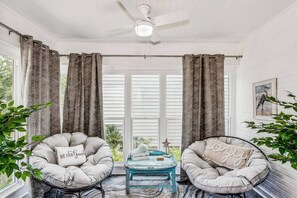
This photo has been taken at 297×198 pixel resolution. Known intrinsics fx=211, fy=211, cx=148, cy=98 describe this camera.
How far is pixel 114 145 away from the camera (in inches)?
155

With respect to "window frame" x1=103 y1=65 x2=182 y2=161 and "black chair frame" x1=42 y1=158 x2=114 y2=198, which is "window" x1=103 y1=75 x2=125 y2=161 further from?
"black chair frame" x1=42 y1=158 x2=114 y2=198

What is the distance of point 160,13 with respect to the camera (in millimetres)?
2703

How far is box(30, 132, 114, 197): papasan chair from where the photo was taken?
246cm

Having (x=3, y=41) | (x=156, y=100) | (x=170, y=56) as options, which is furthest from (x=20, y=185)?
(x=170, y=56)

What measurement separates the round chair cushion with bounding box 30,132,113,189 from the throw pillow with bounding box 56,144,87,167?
64 millimetres

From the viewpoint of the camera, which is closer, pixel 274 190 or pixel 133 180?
pixel 274 190

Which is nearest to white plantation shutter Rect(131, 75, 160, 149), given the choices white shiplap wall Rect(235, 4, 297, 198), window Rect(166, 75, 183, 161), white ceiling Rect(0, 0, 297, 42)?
window Rect(166, 75, 183, 161)

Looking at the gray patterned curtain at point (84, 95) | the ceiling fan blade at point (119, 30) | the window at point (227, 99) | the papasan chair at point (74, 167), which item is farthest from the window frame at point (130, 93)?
the ceiling fan blade at point (119, 30)

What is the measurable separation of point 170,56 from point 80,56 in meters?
1.57

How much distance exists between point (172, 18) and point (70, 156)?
2.29 meters

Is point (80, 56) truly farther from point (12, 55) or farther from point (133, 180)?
point (133, 180)

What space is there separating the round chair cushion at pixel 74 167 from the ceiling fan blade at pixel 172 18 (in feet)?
6.38

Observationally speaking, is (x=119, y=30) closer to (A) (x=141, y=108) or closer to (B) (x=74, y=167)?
(A) (x=141, y=108)

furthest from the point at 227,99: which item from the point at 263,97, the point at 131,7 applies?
the point at 131,7
